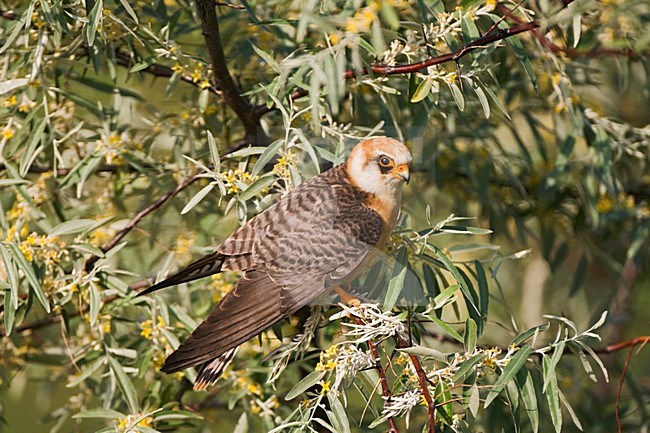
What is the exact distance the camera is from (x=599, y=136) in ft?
7.73

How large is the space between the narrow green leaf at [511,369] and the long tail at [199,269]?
2.25ft

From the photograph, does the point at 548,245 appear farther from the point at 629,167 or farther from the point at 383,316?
the point at 383,316

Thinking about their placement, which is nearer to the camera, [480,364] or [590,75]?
[480,364]

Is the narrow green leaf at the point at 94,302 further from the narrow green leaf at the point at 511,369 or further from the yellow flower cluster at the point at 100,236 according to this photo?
the narrow green leaf at the point at 511,369

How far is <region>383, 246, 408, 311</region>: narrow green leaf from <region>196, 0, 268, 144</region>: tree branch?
575mm

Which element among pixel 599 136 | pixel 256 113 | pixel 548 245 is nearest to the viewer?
pixel 256 113

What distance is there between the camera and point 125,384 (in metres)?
2.00

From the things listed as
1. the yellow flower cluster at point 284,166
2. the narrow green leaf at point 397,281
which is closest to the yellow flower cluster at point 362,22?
the yellow flower cluster at point 284,166

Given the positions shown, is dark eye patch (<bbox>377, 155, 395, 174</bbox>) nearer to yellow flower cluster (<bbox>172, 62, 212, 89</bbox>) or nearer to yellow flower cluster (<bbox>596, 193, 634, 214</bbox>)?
yellow flower cluster (<bbox>172, 62, 212, 89</bbox>)

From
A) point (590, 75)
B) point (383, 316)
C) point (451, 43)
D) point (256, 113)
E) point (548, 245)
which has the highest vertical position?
point (451, 43)

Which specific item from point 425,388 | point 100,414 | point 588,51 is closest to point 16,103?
point 100,414

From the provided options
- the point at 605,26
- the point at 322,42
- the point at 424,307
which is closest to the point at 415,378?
the point at 424,307

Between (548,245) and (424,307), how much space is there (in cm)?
88

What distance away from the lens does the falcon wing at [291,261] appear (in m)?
1.80
